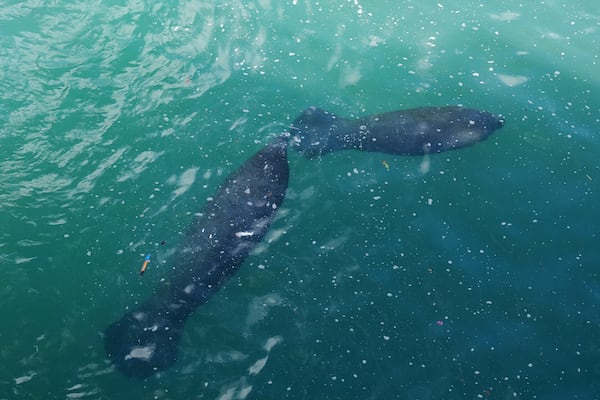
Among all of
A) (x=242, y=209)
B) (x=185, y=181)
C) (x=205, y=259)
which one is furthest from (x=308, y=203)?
(x=185, y=181)

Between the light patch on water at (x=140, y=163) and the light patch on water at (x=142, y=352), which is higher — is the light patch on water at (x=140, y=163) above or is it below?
above

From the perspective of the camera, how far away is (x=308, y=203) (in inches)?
256

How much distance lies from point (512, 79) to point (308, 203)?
4.67 metres

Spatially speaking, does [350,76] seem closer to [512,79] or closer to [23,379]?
[512,79]

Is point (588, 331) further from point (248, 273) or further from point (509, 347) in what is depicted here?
point (248, 273)

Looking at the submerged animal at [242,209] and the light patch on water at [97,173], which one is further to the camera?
the light patch on water at [97,173]

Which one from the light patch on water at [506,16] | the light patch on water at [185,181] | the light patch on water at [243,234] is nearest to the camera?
the light patch on water at [243,234]

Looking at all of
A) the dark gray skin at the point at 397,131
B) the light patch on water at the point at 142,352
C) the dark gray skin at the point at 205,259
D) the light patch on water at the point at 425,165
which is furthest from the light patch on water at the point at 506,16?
the light patch on water at the point at 142,352

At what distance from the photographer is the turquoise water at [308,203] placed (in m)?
5.15

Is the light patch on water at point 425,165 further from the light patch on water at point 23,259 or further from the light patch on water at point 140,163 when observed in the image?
the light patch on water at point 23,259

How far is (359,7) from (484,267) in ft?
21.5

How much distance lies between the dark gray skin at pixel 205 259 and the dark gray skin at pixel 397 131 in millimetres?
514

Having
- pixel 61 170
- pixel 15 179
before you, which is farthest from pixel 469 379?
pixel 15 179

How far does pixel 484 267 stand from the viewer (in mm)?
5973
